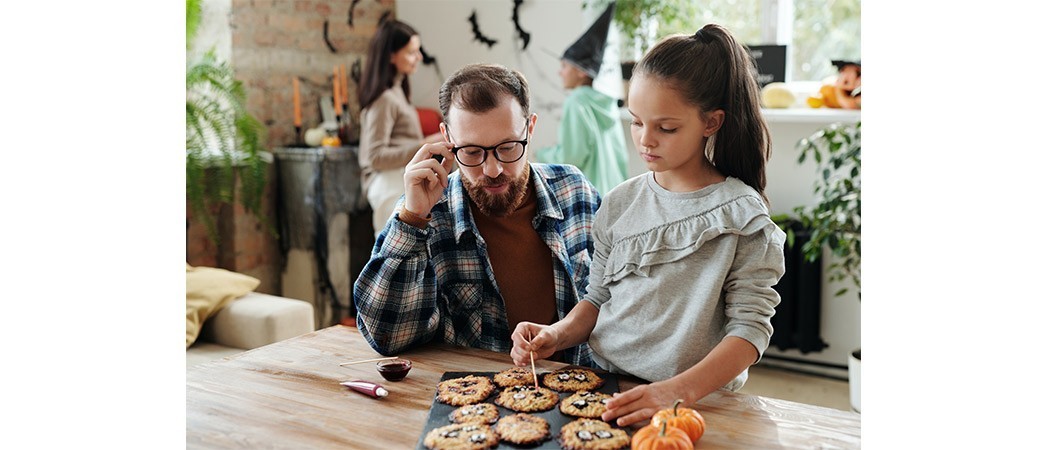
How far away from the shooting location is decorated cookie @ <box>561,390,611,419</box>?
134 centimetres

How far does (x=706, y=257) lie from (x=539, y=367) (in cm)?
38

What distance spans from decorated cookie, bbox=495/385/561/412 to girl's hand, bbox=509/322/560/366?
122 mm

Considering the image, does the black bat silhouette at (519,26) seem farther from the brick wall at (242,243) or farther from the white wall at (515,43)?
the brick wall at (242,243)

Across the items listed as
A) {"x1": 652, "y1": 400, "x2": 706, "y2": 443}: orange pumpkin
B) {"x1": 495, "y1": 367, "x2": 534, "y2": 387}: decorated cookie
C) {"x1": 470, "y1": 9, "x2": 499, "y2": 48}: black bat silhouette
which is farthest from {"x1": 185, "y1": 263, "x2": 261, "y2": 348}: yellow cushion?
{"x1": 652, "y1": 400, "x2": 706, "y2": 443}: orange pumpkin

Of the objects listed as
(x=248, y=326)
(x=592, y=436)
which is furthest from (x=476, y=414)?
(x=248, y=326)

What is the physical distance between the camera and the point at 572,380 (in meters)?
1.50

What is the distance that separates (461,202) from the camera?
1.93 meters

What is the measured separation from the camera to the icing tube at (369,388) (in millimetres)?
1467

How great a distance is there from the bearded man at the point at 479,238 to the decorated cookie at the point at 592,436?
0.59 meters

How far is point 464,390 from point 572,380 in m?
0.18

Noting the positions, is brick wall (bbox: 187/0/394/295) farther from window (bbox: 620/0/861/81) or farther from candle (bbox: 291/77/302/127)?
window (bbox: 620/0/861/81)

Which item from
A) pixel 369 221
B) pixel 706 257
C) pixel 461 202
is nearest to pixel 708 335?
pixel 706 257

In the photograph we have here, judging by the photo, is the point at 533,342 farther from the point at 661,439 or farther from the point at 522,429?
the point at 661,439
